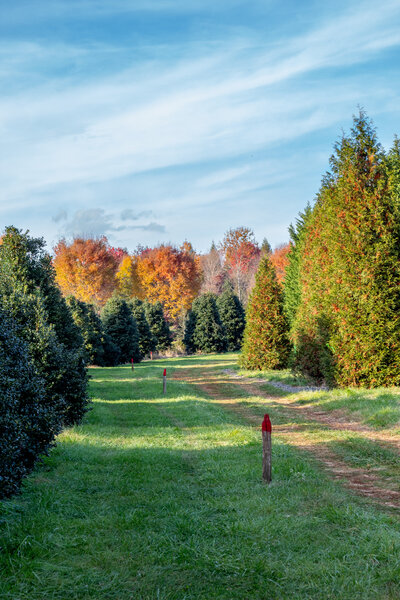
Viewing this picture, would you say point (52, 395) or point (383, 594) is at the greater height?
point (52, 395)

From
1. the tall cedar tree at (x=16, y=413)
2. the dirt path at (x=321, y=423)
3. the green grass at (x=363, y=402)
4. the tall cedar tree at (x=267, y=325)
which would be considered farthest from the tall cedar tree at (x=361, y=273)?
the tall cedar tree at (x=16, y=413)

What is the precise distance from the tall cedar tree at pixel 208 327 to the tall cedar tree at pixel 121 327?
37.5 feet

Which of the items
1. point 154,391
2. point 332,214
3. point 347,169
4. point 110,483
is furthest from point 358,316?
point 110,483

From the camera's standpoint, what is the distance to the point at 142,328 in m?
44.9

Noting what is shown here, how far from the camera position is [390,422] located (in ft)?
33.7

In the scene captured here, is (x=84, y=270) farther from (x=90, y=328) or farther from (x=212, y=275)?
(x=90, y=328)

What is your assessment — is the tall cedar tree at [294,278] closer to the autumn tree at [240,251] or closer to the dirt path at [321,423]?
the dirt path at [321,423]

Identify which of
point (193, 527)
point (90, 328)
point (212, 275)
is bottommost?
point (193, 527)

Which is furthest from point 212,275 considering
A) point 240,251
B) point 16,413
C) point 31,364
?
point 16,413

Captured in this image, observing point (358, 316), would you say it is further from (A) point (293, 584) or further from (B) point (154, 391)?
→ (A) point (293, 584)

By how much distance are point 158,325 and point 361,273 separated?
1423 inches

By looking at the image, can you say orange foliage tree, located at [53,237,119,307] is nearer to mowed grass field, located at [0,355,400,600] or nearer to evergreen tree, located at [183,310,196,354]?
evergreen tree, located at [183,310,196,354]

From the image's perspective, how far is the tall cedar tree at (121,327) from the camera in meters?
38.1

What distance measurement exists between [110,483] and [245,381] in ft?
50.9
